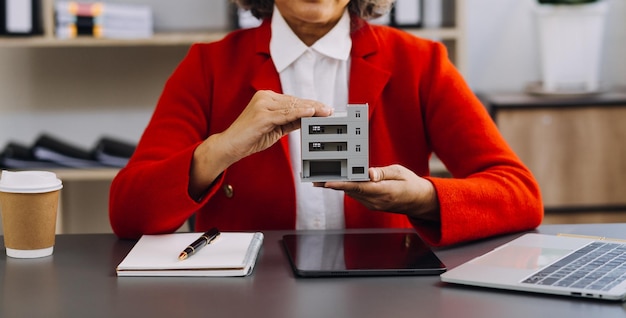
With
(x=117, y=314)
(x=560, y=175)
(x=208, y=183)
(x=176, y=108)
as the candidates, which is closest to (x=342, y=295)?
(x=117, y=314)

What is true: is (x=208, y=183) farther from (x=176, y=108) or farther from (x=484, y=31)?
(x=484, y=31)

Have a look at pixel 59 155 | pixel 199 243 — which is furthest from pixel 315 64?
pixel 59 155

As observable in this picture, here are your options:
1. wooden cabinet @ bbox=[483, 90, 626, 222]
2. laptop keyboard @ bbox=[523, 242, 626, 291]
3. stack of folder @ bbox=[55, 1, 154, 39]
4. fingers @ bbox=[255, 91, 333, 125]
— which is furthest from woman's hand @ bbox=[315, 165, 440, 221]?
stack of folder @ bbox=[55, 1, 154, 39]

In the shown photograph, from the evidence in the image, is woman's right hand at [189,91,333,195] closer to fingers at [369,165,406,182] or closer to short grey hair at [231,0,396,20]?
fingers at [369,165,406,182]

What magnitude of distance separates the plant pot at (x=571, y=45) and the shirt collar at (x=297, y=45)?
4.65ft

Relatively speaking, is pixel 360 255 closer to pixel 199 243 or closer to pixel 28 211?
pixel 199 243

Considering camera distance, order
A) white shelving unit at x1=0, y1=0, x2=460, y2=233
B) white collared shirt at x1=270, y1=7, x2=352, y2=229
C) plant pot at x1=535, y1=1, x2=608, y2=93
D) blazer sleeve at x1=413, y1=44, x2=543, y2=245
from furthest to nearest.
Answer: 1. white shelving unit at x1=0, y1=0, x2=460, y2=233
2. plant pot at x1=535, y1=1, x2=608, y2=93
3. white collared shirt at x1=270, y1=7, x2=352, y2=229
4. blazer sleeve at x1=413, y1=44, x2=543, y2=245

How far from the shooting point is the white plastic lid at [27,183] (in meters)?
1.29

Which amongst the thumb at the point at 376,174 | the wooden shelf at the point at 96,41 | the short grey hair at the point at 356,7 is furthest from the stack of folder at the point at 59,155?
the thumb at the point at 376,174

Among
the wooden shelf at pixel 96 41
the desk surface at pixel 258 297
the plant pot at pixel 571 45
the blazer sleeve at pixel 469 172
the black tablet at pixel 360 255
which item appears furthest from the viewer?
the plant pot at pixel 571 45

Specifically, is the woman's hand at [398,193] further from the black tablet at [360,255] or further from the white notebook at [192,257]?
the white notebook at [192,257]

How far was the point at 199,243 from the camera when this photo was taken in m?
1.30

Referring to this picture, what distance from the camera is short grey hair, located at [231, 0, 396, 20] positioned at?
1848mm

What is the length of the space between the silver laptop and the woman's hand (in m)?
0.16
